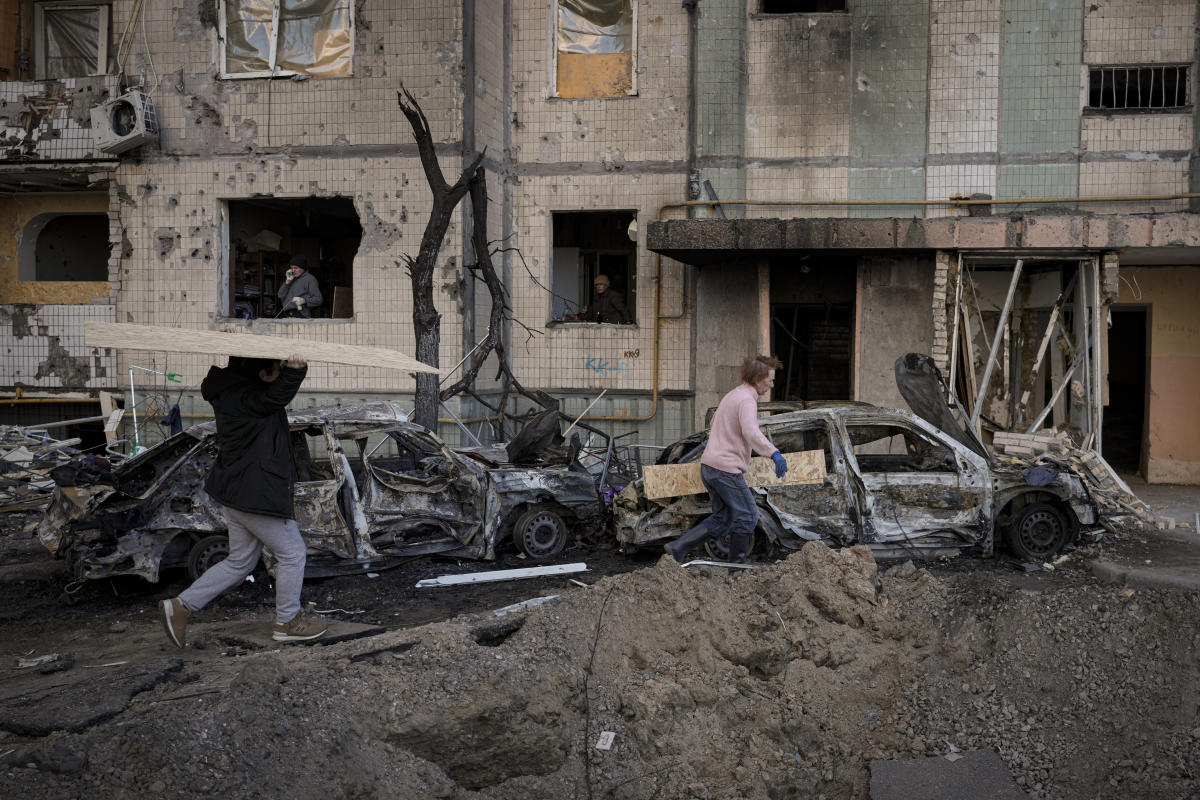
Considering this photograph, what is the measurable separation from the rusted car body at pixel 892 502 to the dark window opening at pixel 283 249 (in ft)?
26.6

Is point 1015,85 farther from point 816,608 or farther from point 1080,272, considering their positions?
point 816,608

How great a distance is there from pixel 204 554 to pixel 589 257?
1045cm

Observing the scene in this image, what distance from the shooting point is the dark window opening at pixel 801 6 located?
48.8 ft

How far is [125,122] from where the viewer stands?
14242 millimetres

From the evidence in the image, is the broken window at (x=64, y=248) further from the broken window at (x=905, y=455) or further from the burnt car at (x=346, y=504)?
the broken window at (x=905, y=455)

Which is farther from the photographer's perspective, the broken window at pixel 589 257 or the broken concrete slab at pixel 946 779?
the broken window at pixel 589 257

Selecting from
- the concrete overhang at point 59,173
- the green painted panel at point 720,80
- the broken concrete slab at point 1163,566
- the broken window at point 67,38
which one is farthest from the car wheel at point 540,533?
the broken window at point 67,38

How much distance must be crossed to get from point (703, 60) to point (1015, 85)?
167 inches

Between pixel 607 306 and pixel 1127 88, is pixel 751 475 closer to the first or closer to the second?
pixel 607 306

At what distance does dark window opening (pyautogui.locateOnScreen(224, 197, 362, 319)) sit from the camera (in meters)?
15.4

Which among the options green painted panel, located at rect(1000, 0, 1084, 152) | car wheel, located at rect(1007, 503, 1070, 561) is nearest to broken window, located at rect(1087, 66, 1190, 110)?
green painted panel, located at rect(1000, 0, 1084, 152)

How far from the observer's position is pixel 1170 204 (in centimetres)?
1362

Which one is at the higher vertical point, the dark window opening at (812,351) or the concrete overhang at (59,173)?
the concrete overhang at (59,173)

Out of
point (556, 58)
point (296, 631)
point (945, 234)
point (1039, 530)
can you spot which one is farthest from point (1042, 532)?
point (556, 58)
